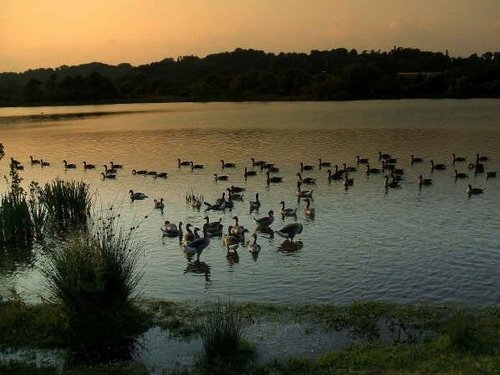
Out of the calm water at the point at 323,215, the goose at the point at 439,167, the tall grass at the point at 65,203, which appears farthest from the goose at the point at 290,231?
the goose at the point at 439,167

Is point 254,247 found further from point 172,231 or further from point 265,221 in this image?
point 172,231

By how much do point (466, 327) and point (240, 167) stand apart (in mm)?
32379

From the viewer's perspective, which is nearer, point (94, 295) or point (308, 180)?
point (94, 295)

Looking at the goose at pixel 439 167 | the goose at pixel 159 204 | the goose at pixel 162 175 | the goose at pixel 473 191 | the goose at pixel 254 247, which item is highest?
the goose at pixel 439 167

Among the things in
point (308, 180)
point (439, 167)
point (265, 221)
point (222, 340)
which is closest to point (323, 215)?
point (265, 221)

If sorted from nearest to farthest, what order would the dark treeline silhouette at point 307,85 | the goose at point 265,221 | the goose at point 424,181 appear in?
the goose at point 265,221 → the goose at point 424,181 → the dark treeline silhouette at point 307,85

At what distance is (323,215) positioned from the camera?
27.8 meters

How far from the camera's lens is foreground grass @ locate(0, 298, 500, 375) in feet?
38.1

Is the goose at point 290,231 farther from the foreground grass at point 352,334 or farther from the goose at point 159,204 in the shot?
the goose at point 159,204

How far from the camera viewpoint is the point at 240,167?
145 ft

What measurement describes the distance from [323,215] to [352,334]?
14.4 metres

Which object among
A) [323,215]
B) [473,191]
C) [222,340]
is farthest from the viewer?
[473,191]

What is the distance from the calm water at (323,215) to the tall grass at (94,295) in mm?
3239

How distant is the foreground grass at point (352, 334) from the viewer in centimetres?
1162
